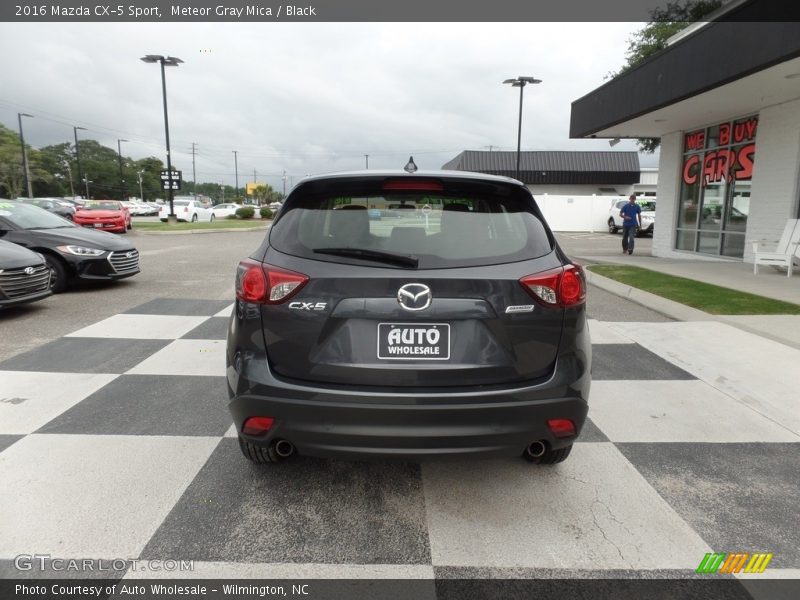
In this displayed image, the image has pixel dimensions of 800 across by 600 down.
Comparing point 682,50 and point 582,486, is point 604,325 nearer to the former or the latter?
point 582,486

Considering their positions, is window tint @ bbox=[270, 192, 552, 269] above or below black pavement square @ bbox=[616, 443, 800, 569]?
above

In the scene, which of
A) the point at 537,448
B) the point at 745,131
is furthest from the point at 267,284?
the point at 745,131

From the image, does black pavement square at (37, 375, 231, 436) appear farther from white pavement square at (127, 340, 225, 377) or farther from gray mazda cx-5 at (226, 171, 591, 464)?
gray mazda cx-5 at (226, 171, 591, 464)

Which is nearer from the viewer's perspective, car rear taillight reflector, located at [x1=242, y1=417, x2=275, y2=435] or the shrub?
car rear taillight reflector, located at [x1=242, y1=417, x2=275, y2=435]

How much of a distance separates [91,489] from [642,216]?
29321mm

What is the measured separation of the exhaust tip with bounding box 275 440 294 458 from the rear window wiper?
89 centimetres

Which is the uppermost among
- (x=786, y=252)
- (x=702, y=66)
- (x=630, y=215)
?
(x=702, y=66)

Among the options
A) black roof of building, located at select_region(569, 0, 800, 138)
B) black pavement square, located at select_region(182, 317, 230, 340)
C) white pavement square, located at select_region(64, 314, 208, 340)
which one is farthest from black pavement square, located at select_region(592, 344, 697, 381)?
black roof of building, located at select_region(569, 0, 800, 138)

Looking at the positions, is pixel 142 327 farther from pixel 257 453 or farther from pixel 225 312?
pixel 257 453

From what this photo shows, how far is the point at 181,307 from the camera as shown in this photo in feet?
24.8

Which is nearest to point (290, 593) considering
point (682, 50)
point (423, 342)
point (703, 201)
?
point (423, 342)

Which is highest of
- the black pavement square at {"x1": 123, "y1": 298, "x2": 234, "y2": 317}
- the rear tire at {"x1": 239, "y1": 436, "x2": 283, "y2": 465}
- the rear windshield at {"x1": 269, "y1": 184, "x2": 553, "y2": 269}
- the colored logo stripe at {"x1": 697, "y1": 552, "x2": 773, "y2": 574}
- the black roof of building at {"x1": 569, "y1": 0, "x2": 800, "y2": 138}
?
the black roof of building at {"x1": 569, "y1": 0, "x2": 800, "y2": 138}

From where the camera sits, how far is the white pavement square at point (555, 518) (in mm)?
2365

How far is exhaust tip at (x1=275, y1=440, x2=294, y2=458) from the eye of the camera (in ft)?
8.07
